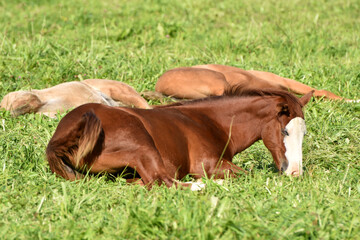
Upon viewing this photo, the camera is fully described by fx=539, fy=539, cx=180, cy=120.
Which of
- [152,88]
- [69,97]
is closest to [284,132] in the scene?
[69,97]

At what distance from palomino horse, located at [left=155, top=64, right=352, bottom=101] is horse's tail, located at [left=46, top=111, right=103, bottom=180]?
3.43m

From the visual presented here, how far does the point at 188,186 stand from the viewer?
4207 millimetres

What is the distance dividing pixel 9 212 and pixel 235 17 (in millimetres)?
8370

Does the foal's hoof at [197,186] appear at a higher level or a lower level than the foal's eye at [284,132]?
lower

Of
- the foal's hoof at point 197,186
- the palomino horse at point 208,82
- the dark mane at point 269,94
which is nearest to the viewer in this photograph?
the foal's hoof at point 197,186

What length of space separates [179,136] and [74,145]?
101 centimetres

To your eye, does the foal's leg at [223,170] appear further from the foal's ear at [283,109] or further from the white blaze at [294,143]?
the foal's ear at [283,109]

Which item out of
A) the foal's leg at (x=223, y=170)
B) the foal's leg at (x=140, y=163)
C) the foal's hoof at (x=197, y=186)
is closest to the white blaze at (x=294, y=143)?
the foal's leg at (x=223, y=170)

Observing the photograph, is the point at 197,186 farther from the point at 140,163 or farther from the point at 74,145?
the point at 74,145

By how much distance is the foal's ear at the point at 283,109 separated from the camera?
482cm

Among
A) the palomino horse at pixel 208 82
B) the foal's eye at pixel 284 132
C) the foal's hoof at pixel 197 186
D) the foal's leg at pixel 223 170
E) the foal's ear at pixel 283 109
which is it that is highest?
the foal's ear at pixel 283 109

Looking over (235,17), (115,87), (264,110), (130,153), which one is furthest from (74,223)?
(235,17)

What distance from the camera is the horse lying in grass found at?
6492 mm

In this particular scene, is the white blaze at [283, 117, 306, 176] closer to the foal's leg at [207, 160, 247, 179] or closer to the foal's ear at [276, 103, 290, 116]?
the foal's ear at [276, 103, 290, 116]
